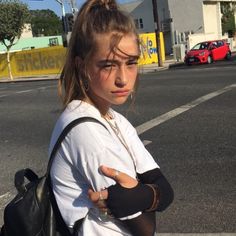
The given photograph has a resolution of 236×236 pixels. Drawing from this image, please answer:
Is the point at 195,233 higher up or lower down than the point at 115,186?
lower down

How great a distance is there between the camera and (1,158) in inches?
284

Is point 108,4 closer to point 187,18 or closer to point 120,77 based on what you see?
point 120,77

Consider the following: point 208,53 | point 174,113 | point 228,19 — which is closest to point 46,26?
point 228,19

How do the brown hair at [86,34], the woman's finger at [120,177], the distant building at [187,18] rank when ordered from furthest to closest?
the distant building at [187,18] < the brown hair at [86,34] < the woman's finger at [120,177]

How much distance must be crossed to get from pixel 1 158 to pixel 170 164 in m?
2.68

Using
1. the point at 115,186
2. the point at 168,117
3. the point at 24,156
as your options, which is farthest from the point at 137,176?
the point at 168,117

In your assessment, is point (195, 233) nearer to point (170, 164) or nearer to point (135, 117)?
point (170, 164)

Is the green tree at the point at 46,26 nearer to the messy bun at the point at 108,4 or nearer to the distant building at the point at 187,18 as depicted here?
the distant building at the point at 187,18

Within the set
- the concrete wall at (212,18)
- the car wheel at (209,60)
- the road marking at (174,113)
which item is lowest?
the car wheel at (209,60)

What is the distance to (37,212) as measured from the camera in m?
1.50

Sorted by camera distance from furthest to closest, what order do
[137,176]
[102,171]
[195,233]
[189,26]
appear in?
Answer: 1. [189,26]
2. [195,233]
3. [137,176]
4. [102,171]

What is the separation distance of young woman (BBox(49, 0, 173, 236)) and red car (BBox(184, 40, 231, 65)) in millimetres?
28482

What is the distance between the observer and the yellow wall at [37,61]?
33.7 metres

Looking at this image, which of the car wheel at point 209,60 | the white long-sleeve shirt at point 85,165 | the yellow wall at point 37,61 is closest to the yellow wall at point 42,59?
the yellow wall at point 37,61
